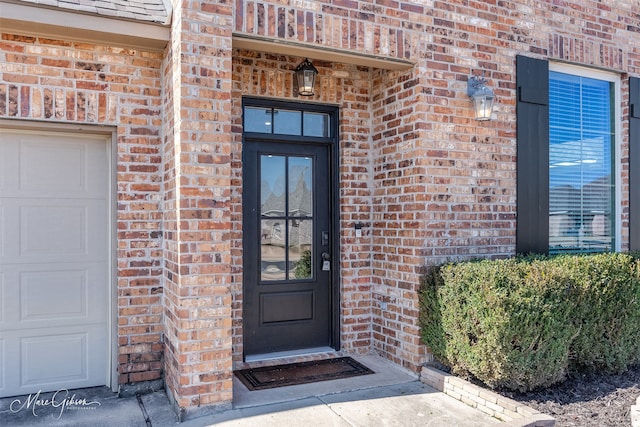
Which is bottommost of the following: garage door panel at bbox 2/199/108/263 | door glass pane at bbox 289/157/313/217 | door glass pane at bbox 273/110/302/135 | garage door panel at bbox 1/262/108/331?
garage door panel at bbox 1/262/108/331

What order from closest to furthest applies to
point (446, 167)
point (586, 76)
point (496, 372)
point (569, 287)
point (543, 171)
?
point (496, 372) → point (569, 287) → point (446, 167) → point (543, 171) → point (586, 76)

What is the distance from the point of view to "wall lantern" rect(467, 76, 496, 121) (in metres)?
4.45

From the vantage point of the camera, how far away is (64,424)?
349cm

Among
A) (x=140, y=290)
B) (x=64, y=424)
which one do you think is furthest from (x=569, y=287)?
(x=64, y=424)

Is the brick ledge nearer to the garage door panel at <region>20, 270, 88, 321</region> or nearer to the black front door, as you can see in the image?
the black front door

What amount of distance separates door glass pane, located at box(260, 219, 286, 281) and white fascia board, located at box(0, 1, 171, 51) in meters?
1.83

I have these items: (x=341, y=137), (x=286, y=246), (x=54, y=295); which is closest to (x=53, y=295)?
(x=54, y=295)

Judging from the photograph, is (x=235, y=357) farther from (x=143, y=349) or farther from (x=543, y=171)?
(x=543, y=171)

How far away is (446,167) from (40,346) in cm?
363

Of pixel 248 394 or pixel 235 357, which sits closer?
pixel 248 394

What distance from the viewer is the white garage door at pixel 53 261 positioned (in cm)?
393

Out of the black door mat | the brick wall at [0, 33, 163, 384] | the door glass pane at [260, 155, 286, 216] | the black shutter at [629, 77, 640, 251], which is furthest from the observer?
the black shutter at [629, 77, 640, 251]

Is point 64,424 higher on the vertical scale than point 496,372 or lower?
lower

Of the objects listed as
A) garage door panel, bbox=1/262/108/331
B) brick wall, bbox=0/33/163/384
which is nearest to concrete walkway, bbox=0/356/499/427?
brick wall, bbox=0/33/163/384
